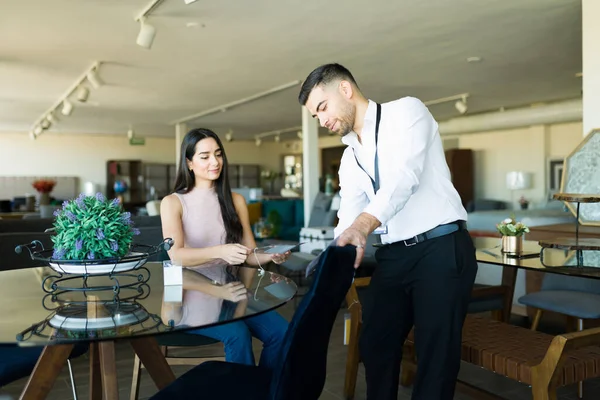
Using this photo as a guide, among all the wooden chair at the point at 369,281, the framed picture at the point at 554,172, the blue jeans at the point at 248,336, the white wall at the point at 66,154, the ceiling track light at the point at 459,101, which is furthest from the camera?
the white wall at the point at 66,154

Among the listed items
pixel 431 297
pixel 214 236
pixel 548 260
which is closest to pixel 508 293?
pixel 548 260

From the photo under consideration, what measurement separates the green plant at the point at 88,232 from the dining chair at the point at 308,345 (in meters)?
0.51

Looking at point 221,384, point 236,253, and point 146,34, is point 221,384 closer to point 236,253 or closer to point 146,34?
point 236,253

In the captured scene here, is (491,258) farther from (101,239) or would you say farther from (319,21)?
(319,21)

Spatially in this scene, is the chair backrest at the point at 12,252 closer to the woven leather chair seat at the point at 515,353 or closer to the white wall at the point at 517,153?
the woven leather chair seat at the point at 515,353

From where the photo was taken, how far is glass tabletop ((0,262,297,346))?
1.45 meters

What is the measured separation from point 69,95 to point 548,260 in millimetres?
8684

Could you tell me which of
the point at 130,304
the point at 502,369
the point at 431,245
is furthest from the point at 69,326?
the point at 502,369

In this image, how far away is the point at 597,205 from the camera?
13.4 feet

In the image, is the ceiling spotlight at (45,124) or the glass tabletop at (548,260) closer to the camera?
the glass tabletop at (548,260)

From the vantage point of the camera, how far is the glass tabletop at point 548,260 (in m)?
2.46

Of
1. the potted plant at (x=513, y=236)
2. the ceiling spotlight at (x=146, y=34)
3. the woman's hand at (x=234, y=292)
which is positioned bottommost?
the woman's hand at (x=234, y=292)

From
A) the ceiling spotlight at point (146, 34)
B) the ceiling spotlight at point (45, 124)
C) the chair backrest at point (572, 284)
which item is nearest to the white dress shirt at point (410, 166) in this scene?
the chair backrest at point (572, 284)

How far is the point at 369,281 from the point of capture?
290cm
